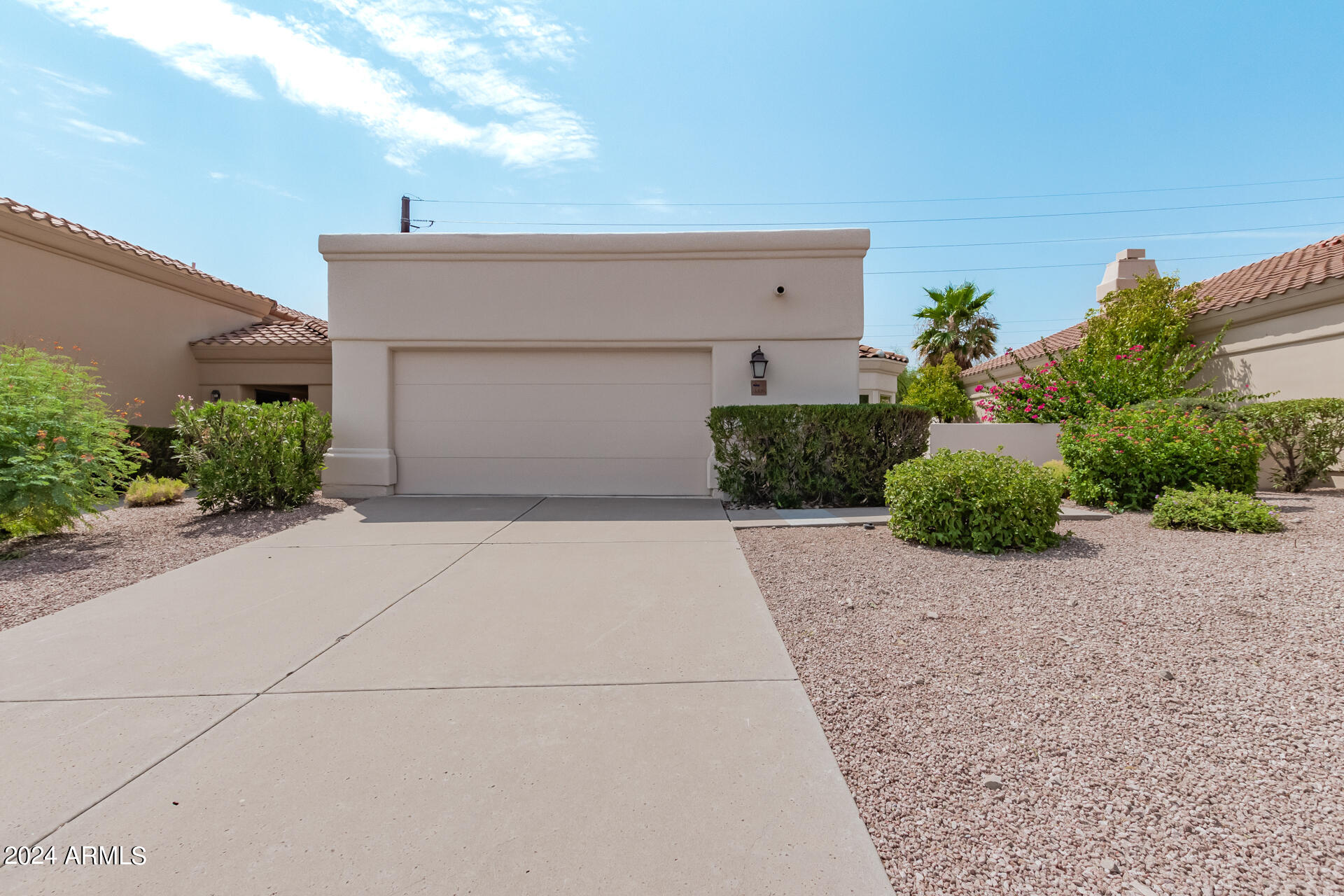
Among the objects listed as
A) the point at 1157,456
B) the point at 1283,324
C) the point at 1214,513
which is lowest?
the point at 1214,513

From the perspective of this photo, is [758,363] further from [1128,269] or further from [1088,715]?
[1128,269]

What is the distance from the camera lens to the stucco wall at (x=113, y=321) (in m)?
9.57

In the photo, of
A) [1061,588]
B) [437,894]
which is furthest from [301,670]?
[1061,588]

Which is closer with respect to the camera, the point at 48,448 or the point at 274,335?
the point at 48,448

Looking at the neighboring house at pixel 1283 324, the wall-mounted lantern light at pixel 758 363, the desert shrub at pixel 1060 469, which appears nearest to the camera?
the desert shrub at pixel 1060 469

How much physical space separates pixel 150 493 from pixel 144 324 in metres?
5.20

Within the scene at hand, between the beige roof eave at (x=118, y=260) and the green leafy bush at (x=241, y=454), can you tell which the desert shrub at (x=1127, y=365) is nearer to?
the green leafy bush at (x=241, y=454)

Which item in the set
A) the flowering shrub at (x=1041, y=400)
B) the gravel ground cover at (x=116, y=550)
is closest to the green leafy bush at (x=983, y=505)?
the flowering shrub at (x=1041, y=400)

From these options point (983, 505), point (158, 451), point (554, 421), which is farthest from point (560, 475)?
point (158, 451)

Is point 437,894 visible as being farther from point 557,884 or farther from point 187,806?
point 187,806

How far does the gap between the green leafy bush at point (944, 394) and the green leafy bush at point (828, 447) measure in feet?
38.1

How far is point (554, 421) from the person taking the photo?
9.27 meters

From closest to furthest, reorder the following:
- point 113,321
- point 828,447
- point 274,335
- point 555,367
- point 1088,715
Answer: point 1088,715 → point 828,447 → point 555,367 → point 113,321 → point 274,335

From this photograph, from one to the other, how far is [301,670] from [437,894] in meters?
1.92
